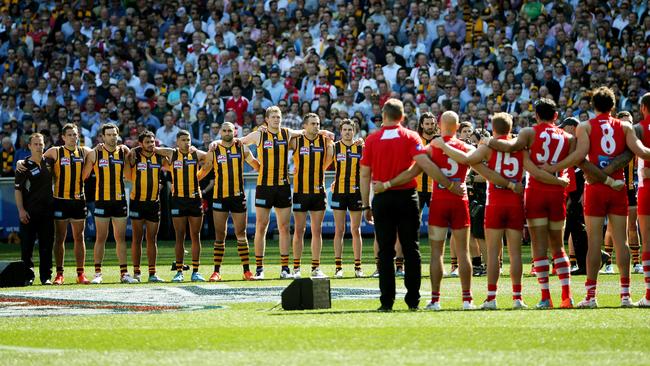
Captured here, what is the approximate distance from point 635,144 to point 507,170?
1410mm

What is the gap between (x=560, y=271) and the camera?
1217 cm

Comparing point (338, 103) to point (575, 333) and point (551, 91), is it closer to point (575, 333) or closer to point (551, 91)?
point (551, 91)

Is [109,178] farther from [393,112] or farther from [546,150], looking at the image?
[546,150]

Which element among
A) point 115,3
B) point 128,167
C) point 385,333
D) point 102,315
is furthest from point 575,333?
point 115,3

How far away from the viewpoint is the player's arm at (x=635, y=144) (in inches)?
472

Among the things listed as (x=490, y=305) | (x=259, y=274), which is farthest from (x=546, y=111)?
(x=259, y=274)

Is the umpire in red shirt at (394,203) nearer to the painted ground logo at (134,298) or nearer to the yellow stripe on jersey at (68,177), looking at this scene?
the painted ground logo at (134,298)

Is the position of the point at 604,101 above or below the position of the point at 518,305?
above

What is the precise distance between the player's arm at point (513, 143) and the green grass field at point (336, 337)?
167 cm

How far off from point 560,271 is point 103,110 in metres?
19.7

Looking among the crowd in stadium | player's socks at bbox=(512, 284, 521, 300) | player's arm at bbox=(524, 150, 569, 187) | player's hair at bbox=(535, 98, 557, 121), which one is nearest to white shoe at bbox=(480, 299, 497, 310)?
player's socks at bbox=(512, 284, 521, 300)

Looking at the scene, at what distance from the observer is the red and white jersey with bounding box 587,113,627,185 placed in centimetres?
1207

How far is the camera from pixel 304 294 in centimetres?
1227

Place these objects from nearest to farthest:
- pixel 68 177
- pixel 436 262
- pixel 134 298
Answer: pixel 436 262 < pixel 134 298 < pixel 68 177
